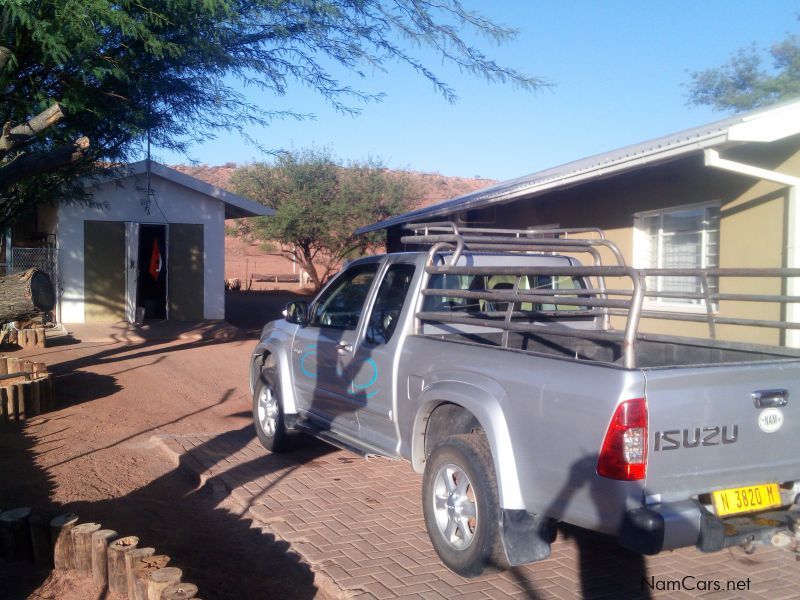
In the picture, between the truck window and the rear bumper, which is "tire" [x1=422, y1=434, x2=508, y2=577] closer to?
the rear bumper

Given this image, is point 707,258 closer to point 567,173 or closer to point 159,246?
point 567,173

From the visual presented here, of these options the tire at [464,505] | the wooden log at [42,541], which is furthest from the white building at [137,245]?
the tire at [464,505]

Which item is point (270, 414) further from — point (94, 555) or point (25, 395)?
point (25, 395)

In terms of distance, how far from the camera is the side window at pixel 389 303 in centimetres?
562

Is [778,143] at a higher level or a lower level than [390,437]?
higher

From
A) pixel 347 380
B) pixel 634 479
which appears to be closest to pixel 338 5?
pixel 347 380

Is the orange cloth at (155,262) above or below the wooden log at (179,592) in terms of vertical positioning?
above

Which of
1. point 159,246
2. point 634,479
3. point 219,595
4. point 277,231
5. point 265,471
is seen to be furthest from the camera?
point 277,231

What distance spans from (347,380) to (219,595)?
6.59ft

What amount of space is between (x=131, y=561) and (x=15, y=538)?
122 cm

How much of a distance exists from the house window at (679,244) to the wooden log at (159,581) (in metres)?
7.43

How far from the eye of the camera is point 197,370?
12.9 metres

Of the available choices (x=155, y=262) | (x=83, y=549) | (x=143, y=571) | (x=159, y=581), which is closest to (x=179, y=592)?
(x=159, y=581)

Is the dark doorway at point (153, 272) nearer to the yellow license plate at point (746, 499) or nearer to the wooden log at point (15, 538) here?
the wooden log at point (15, 538)
